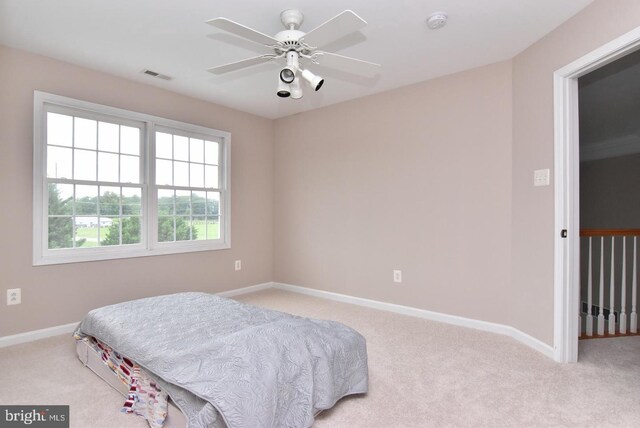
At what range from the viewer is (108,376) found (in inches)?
86.3

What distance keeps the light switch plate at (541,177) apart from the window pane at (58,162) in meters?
4.13

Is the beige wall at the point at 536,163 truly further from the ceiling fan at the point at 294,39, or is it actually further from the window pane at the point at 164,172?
the window pane at the point at 164,172

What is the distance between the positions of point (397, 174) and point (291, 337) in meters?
2.45

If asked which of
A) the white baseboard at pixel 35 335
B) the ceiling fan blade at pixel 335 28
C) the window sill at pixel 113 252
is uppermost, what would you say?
the ceiling fan blade at pixel 335 28

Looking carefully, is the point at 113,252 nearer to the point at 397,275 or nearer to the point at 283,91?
the point at 283,91

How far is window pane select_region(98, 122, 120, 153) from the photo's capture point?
11.2 ft

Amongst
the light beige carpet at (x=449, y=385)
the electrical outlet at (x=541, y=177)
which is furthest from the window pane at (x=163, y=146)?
the electrical outlet at (x=541, y=177)

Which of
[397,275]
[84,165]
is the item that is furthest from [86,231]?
[397,275]

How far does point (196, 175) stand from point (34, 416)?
2838 millimetres

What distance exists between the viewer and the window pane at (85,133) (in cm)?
325

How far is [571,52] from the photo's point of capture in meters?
2.42

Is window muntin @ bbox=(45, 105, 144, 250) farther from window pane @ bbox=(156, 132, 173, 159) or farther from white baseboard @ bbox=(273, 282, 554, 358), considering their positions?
white baseboard @ bbox=(273, 282, 554, 358)

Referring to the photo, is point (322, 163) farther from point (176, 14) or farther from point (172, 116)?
point (176, 14)

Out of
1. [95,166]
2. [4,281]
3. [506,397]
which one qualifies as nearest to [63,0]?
[95,166]
